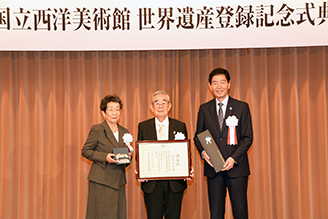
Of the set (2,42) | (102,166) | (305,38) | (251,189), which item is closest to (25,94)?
(2,42)

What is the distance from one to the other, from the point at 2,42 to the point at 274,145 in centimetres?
340

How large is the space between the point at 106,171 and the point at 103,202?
0.27 metres

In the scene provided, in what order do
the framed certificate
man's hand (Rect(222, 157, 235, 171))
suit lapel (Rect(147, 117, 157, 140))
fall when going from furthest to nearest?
suit lapel (Rect(147, 117, 157, 140)) → the framed certificate → man's hand (Rect(222, 157, 235, 171))

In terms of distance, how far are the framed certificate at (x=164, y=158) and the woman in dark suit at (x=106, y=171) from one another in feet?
0.63

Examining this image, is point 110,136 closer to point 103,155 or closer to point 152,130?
point 103,155

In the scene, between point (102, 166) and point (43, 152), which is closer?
point (102, 166)

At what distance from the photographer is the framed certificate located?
9.36ft

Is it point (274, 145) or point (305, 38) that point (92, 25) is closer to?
point (305, 38)

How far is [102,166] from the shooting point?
9.24 ft

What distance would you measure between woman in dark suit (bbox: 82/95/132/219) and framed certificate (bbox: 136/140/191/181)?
19 cm

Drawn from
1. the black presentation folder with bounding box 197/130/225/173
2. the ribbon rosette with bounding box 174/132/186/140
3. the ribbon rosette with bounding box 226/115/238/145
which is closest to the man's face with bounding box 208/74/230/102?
the ribbon rosette with bounding box 226/115/238/145

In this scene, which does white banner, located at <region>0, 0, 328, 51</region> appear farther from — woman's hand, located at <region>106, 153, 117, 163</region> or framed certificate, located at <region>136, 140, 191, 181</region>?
woman's hand, located at <region>106, 153, 117, 163</region>

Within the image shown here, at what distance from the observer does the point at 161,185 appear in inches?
114

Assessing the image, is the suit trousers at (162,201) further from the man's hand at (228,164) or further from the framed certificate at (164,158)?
the man's hand at (228,164)
